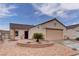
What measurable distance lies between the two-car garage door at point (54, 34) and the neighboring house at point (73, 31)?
0.10 m

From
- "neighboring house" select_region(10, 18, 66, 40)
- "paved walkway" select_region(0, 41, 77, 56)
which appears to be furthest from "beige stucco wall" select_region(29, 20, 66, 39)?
"paved walkway" select_region(0, 41, 77, 56)

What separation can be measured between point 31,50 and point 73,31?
21.6 inches

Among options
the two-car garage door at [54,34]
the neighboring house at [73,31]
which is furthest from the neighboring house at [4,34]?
the neighboring house at [73,31]

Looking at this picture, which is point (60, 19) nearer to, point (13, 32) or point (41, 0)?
point (41, 0)

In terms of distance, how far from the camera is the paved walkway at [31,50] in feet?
6.17

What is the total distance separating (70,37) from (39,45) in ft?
1.26

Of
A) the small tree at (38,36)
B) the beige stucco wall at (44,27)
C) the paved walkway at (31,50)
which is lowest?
the paved walkway at (31,50)

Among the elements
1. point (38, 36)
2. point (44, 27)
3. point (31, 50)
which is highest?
point (44, 27)

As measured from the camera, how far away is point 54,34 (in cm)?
194

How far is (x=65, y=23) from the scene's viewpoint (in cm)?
190

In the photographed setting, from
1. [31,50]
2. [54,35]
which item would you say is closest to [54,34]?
[54,35]

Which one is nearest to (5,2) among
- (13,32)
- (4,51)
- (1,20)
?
(1,20)

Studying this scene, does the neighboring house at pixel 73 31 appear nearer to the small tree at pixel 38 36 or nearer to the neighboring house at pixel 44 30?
the neighboring house at pixel 44 30

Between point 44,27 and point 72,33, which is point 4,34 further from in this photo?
point 72,33
